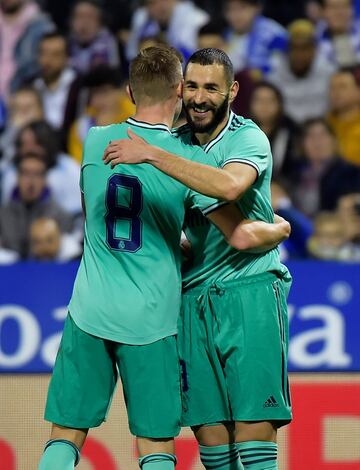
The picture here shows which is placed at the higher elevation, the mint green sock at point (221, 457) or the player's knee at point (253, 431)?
the player's knee at point (253, 431)

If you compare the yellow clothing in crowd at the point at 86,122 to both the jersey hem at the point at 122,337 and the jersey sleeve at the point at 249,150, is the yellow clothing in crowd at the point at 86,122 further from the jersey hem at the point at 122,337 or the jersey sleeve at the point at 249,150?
the jersey hem at the point at 122,337

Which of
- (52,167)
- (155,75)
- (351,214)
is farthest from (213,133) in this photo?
(52,167)

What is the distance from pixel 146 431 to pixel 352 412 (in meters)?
1.67

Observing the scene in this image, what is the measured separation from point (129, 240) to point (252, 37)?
516cm

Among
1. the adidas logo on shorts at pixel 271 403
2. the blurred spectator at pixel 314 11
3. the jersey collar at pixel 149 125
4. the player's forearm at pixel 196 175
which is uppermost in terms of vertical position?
the blurred spectator at pixel 314 11

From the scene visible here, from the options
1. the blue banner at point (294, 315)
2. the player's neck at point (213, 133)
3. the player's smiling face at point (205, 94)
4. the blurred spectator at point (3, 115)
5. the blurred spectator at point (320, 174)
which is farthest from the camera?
the blurred spectator at point (3, 115)

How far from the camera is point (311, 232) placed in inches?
291

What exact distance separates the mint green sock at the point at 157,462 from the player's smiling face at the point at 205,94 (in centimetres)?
108

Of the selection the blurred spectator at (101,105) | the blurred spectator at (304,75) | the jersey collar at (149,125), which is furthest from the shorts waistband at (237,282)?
the blurred spectator at (304,75)

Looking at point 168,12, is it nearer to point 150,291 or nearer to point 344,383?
point 344,383

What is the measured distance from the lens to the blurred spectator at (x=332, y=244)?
723 cm

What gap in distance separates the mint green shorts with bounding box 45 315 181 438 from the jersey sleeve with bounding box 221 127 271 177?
0.62m

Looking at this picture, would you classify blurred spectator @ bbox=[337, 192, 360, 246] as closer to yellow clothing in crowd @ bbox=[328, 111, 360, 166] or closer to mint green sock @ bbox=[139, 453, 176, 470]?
yellow clothing in crowd @ bbox=[328, 111, 360, 166]

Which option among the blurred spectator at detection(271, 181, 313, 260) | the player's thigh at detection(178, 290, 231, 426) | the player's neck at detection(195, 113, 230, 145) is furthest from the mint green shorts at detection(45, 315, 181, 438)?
the blurred spectator at detection(271, 181, 313, 260)
